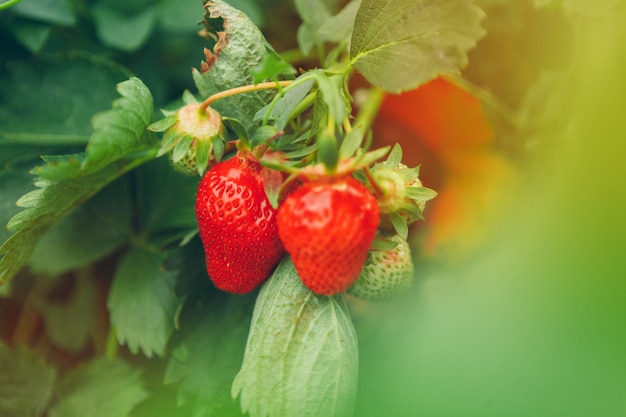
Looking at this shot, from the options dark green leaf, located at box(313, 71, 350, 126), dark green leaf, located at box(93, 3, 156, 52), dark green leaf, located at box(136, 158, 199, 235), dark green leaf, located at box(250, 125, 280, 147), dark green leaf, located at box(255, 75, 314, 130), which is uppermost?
dark green leaf, located at box(313, 71, 350, 126)

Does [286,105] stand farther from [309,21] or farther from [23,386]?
[23,386]

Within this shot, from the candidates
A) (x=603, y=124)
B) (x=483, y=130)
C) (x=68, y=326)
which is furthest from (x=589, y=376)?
(x=68, y=326)

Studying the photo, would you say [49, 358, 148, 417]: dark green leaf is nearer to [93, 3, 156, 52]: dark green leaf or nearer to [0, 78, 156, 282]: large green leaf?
[0, 78, 156, 282]: large green leaf

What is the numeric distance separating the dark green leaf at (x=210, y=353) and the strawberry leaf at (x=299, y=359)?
0.13 metres

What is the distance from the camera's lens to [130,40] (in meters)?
0.99

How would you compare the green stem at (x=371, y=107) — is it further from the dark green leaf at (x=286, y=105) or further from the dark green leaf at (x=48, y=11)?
the dark green leaf at (x=48, y=11)

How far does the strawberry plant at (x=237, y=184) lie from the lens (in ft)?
2.15

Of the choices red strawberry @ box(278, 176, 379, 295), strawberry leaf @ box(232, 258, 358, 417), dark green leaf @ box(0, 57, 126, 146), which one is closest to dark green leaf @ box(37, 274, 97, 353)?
dark green leaf @ box(0, 57, 126, 146)

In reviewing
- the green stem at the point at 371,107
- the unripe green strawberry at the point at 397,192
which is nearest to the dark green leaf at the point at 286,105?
the unripe green strawberry at the point at 397,192

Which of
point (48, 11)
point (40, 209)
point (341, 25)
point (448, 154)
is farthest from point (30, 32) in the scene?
point (448, 154)

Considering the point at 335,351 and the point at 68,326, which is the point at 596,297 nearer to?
the point at 335,351

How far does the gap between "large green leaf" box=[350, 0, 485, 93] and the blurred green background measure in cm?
13

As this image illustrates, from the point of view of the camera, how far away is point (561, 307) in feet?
1.65

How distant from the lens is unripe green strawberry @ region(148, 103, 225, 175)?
2.25 feet
